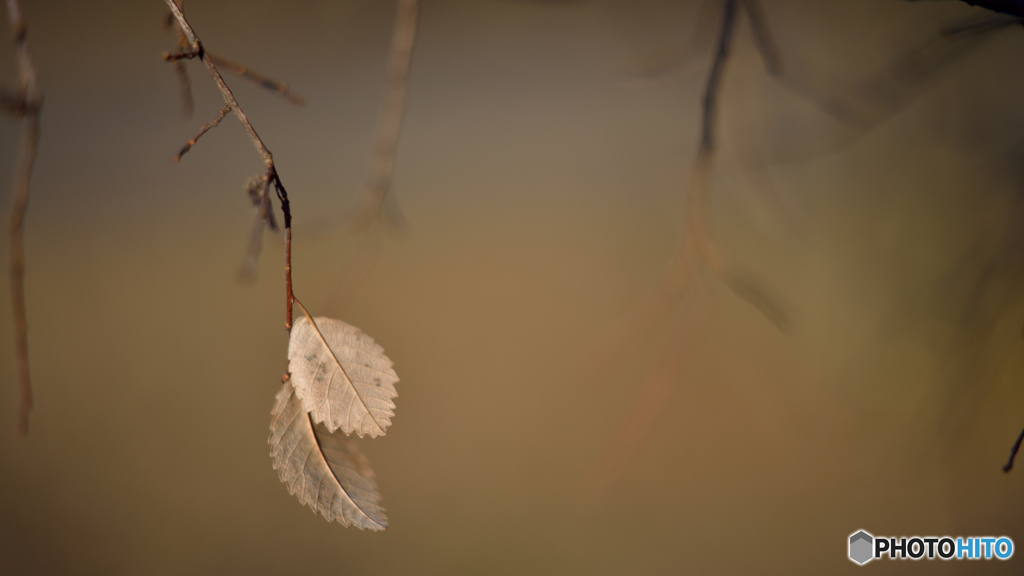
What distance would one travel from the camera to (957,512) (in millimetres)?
608

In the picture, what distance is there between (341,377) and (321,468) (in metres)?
0.03

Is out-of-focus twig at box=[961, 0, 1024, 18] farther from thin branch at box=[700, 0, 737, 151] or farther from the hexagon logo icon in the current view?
the hexagon logo icon

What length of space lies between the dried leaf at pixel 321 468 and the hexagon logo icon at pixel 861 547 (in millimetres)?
695

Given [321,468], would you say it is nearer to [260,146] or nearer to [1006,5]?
[260,146]

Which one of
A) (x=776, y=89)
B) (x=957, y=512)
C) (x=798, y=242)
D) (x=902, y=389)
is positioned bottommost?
(x=957, y=512)

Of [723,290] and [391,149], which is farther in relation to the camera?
[723,290]

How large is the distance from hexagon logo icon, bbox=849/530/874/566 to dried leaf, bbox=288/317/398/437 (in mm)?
703

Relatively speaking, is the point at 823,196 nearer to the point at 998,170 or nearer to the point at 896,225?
the point at 896,225

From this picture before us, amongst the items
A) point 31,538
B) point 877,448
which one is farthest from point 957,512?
point 31,538

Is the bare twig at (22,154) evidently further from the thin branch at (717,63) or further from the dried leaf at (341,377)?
the thin branch at (717,63)

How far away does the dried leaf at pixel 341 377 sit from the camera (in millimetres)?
169

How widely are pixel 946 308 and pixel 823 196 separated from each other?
0.31 metres

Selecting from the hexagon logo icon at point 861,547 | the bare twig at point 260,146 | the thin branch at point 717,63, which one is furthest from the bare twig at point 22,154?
the hexagon logo icon at point 861,547

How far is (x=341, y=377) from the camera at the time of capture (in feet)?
0.57
